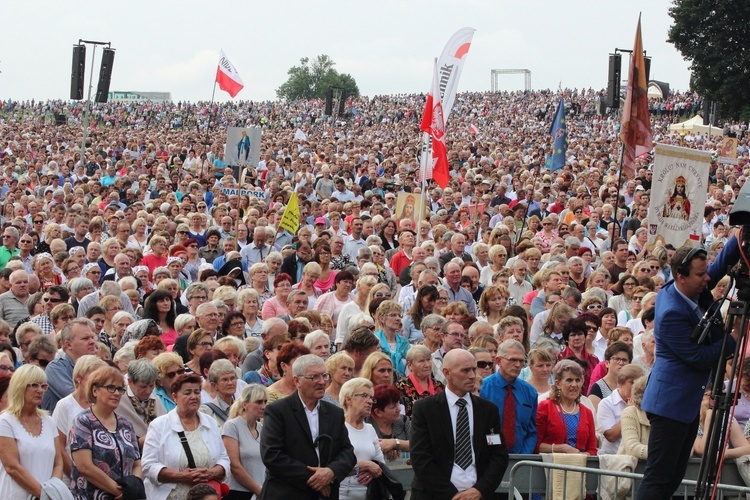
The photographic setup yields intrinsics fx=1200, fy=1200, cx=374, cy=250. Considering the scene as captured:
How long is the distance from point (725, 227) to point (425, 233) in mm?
4876

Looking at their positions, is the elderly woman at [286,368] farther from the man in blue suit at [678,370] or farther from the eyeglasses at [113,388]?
the man in blue suit at [678,370]

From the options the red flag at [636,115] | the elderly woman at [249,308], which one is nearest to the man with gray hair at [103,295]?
the elderly woman at [249,308]

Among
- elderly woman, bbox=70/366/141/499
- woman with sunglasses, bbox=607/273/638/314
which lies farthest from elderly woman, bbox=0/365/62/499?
woman with sunglasses, bbox=607/273/638/314

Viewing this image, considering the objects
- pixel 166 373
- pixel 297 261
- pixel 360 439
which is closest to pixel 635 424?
pixel 360 439

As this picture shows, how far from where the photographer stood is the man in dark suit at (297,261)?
1417 centimetres

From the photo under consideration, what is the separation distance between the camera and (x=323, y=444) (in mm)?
7270

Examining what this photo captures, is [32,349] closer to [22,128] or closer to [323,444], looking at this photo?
[323,444]

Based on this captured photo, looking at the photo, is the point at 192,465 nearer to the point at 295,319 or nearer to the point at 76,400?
the point at 76,400

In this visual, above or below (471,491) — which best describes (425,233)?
above

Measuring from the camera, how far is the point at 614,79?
2580 cm

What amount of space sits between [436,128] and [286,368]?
29.2 ft

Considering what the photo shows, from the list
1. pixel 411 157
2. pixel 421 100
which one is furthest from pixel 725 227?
pixel 421 100

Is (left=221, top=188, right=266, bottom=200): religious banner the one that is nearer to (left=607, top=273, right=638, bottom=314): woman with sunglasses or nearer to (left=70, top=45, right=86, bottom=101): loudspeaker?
(left=70, top=45, right=86, bottom=101): loudspeaker

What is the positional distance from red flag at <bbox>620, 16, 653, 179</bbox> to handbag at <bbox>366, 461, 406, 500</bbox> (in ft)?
27.0
